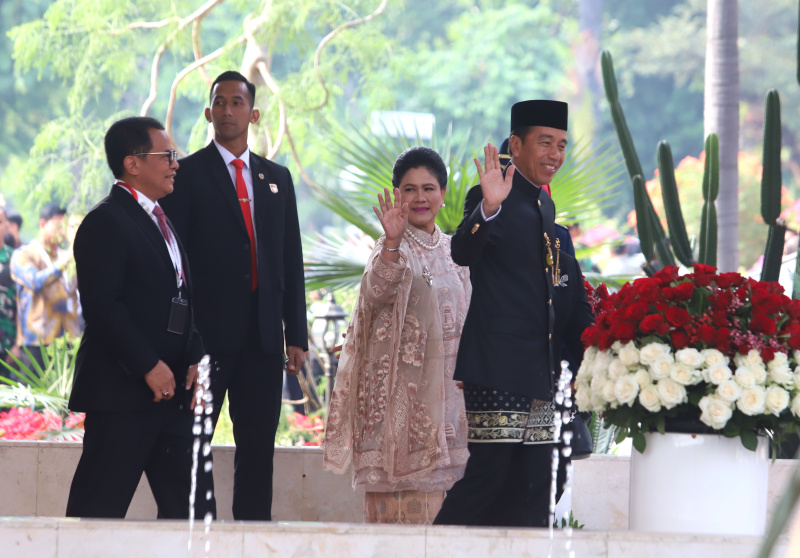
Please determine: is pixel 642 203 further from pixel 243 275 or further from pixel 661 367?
pixel 661 367

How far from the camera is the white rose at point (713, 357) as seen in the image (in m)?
2.71

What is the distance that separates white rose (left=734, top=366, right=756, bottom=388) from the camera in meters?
2.68

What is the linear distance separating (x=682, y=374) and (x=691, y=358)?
0.16 ft

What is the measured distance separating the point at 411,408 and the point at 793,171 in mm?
19648

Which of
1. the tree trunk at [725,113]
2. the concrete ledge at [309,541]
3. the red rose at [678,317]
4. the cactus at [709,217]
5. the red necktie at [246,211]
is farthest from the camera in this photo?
the tree trunk at [725,113]

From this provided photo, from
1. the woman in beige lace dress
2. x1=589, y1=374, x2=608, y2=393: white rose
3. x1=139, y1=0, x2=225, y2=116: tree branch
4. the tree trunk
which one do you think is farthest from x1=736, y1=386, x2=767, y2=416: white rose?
x1=139, y1=0, x2=225, y2=116: tree branch

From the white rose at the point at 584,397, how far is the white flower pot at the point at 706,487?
0.23m

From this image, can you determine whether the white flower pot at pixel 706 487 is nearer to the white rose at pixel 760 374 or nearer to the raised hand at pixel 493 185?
the white rose at pixel 760 374

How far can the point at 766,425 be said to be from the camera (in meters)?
2.77

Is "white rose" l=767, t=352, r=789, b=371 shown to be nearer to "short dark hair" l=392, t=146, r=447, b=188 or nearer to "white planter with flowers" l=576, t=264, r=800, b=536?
"white planter with flowers" l=576, t=264, r=800, b=536

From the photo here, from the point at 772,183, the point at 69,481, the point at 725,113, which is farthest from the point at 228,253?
the point at 725,113

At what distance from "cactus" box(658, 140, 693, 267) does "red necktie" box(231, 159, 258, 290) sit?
2620 mm

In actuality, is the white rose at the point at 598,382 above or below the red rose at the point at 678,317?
below

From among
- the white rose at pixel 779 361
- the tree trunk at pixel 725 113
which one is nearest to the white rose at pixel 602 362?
the white rose at pixel 779 361
